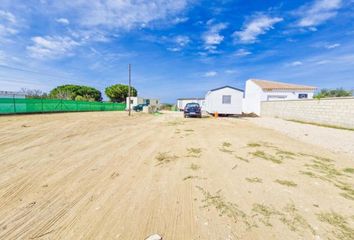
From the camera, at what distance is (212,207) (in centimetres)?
255

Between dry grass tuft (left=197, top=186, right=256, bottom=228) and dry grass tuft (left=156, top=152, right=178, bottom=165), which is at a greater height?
dry grass tuft (left=156, top=152, right=178, bottom=165)

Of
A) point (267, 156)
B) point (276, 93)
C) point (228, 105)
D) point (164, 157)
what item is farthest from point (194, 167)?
point (276, 93)

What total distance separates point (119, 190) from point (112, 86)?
2131 inches

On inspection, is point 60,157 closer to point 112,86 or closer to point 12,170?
point 12,170

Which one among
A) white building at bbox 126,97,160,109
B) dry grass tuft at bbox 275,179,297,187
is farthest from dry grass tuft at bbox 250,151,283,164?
white building at bbox 126,97,160,109

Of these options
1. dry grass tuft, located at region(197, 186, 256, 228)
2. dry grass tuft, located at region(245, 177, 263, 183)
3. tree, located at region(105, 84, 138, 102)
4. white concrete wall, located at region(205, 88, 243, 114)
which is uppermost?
tree, located at region(105, 84, 138, 102)

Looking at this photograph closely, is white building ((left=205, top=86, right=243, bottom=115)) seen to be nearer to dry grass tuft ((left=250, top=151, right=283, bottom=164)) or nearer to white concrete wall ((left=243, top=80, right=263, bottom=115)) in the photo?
white concrete wall ((left=243, top=80, right=263, bottom=115))

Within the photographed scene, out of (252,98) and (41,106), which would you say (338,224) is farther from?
(41,106)

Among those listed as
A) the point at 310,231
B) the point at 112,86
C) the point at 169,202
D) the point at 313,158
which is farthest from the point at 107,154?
the point at 112,86

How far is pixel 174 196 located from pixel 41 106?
2477cm

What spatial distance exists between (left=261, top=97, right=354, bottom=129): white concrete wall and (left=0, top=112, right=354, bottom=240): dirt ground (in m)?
8.31

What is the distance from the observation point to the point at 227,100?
64.5 feet

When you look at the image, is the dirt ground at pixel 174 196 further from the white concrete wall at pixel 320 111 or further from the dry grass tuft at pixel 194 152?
the white concrete wall at pixel 320 111

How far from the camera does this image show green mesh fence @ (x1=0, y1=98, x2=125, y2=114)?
17.0 meters
